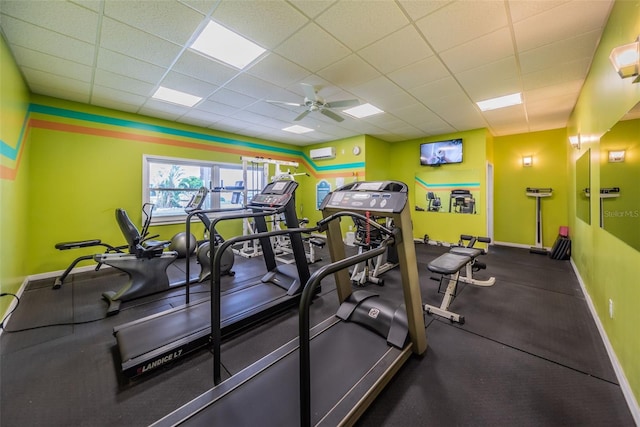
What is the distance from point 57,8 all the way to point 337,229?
2966 millimetres

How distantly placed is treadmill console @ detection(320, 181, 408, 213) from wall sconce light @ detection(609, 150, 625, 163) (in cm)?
138

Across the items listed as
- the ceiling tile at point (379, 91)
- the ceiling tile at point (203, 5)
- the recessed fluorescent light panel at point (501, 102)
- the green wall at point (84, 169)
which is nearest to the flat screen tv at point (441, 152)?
the recessed fluorescent light panel at point (501, 102)

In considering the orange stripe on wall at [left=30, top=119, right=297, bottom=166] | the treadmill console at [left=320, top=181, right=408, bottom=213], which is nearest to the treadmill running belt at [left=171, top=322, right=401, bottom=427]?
the treadmill console at [left=320, top=181, right=408, bottom=213]

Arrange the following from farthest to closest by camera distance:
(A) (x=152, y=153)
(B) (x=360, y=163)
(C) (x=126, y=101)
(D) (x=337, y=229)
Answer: (B) (x=360, y=163), (A) (x=152, y=153), (C) (x=126, y=101), (D) (x=337, y=229)

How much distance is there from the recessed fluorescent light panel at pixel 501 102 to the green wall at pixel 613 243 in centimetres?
87

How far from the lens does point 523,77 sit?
3.23 m

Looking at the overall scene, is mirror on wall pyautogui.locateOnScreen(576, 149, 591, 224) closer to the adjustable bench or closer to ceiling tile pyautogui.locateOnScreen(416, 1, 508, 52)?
the adjustable bench

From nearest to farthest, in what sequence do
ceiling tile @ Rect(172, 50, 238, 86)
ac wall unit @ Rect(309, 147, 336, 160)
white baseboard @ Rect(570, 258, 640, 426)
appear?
1. white baseboard @ Rect(570, 258, 640, 426)
2. ceiling tile @ Rect(172, 50, 238, 86)
3. ac wall unit @ Rect(309, 147, 336, 160)

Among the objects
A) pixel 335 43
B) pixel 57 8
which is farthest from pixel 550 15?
pixel 57 8

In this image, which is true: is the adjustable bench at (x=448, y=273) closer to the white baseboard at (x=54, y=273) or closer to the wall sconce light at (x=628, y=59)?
the wall sconce light at (x=628, y=59)

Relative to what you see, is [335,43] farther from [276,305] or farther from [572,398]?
[572,398]

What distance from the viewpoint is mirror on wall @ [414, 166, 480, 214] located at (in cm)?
574

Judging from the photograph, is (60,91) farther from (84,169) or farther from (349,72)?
(349,72)

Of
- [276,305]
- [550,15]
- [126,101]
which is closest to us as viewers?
[550,15]
